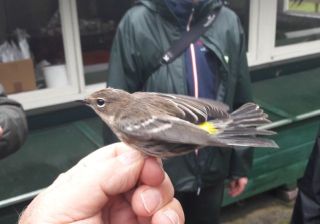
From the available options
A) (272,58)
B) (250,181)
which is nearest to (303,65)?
(272,58)

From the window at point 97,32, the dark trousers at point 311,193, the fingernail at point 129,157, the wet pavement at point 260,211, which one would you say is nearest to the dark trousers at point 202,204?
the dark trousers at point 311,193

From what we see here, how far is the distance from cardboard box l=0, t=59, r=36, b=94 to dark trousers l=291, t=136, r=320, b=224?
2.47m

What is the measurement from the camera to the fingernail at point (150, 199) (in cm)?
167

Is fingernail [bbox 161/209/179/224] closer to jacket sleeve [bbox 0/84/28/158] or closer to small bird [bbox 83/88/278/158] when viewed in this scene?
small bird [bbox 83/88/278/158]

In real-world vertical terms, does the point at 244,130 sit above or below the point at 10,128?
above

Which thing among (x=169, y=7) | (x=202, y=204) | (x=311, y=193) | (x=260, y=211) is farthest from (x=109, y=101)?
(x=260, y=211)

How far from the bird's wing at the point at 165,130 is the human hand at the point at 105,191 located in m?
0.11

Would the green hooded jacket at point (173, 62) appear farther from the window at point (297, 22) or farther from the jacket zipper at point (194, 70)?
the window at point (297, 22)

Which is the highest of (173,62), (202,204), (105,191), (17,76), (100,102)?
(100,102)

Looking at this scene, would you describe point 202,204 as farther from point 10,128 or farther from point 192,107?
point 192,107

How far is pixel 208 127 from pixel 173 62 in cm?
111

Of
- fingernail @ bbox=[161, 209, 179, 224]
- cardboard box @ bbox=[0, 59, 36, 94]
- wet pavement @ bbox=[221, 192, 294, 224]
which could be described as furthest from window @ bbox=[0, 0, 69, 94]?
fingernail @ bbox=[161, 209, 179, 224]

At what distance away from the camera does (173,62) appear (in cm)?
284

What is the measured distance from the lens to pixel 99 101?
1777 millimetres
